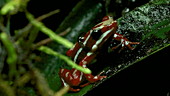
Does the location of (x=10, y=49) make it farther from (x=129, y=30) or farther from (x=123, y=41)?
(x=129, y=30)

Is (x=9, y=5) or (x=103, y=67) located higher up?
(x=9, y=5)

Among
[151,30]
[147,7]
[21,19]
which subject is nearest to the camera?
[151,30]

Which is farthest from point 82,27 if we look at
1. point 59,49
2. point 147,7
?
point 147,7

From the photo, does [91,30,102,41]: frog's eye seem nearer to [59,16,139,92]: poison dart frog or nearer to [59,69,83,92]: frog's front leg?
[59,16,139,92]: poison dart frog

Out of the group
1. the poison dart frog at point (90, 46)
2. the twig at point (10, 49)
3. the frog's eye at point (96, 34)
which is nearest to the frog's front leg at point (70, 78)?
the poison dart frog at point (90, 46)

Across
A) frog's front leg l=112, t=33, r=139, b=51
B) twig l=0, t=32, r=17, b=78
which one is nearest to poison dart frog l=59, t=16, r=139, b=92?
frog's front leg l=112, t=33, r=139, b=51

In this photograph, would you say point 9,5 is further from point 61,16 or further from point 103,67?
point 61,16

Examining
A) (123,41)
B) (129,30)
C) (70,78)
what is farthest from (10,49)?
(129,30)

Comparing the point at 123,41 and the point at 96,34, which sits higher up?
the point at 96,34

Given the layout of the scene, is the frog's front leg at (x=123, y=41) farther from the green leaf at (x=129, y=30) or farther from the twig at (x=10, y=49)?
the twig at (x=10, y=49)
